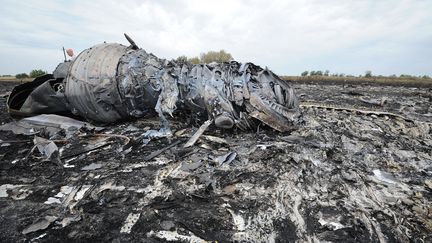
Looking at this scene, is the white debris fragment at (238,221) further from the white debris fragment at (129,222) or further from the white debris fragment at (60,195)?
the white debris fragment at (60,195)

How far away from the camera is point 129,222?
2.53m

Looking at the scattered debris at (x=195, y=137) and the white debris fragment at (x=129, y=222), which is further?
the scattered debris at (x=195, y=137)

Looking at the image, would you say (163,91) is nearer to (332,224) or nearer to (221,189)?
(221,189)

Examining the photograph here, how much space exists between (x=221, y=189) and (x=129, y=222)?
3.18ft

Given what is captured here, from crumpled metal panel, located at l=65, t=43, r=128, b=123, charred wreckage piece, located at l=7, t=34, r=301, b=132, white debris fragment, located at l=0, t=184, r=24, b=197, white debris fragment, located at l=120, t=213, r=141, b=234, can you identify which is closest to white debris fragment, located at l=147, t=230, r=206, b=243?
white debris fragment, located at l=120, t=213, r=141, b=234

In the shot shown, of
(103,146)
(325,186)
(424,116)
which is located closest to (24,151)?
(103,146)

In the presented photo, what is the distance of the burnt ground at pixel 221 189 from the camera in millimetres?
2445

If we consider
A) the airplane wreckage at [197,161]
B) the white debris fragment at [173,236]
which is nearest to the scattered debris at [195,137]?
the airplane wreckage at [197,161]

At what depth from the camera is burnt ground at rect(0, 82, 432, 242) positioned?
2445mm

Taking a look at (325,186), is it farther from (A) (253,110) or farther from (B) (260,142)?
(A) (253,110)

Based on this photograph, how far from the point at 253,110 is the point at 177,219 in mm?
2712

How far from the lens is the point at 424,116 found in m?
6.68

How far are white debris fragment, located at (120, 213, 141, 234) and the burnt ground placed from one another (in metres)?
0.01

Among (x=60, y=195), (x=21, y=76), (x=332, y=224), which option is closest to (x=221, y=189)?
(x=332, y=224)
